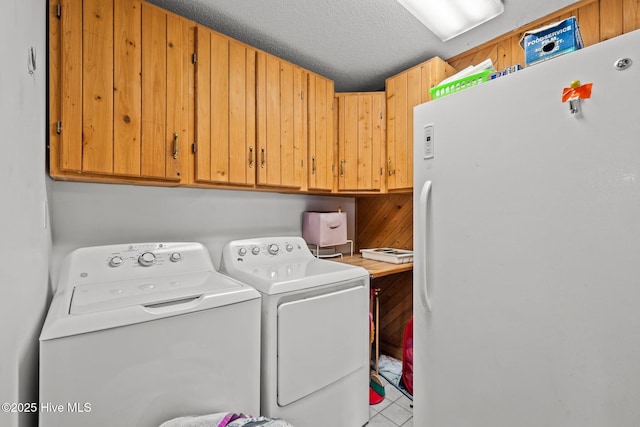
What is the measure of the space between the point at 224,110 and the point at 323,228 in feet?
3.84

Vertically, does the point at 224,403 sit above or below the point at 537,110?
below

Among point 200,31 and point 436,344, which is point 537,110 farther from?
point 200,31

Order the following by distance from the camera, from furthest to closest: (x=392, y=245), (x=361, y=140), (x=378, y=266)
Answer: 1. (x=392, y=245)
2. (x=361, y=140)
3. (x=378, y=266)

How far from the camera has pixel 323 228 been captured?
2338mm

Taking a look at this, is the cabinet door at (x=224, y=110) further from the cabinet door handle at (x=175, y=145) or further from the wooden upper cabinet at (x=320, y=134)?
the wooden upper cabinet at (x=320, y=134)

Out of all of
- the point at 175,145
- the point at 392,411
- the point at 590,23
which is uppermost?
the point at 590,23

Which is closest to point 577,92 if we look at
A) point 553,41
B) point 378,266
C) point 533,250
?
point 553,41

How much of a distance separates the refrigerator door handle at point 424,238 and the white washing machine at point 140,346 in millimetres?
784

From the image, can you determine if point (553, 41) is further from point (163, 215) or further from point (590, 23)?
point (163, 215)

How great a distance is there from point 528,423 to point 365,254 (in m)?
1.57

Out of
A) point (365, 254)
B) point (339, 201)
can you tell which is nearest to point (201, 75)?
point (339, 201)

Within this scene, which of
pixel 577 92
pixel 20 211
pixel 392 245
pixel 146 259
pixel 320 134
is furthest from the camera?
pixel 392 245

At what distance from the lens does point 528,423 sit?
103 cm

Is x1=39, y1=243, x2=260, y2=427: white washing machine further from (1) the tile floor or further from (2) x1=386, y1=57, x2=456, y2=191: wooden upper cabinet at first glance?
(2) x1=386, y1=57, x2=456, y2=191: wooden upper cabinet
